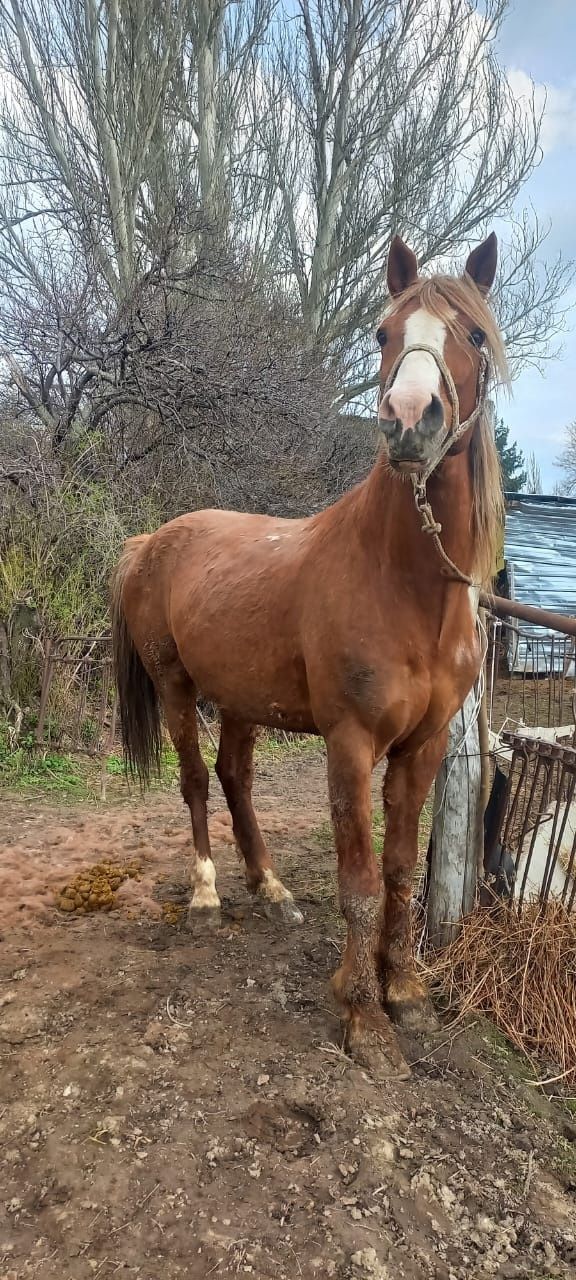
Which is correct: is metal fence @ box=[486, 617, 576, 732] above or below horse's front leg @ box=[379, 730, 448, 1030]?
below

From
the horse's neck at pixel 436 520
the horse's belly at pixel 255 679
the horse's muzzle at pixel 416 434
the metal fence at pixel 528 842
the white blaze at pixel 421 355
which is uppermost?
the white blaze at pixel 421 355

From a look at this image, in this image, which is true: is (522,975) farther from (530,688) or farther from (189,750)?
(530,688)

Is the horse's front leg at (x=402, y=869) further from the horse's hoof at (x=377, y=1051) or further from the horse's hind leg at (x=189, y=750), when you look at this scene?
the horse's hind leg at (x=189, y=750)

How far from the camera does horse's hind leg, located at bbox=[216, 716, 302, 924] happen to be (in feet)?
10.9

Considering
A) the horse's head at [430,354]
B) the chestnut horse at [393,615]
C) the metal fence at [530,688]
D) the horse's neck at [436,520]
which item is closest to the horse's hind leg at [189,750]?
the chestnut horse at [393,615]

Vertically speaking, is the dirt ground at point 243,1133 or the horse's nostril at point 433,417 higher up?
the horse's nostril at point 433,417

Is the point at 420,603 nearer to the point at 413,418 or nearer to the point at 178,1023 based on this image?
the point at 413,418

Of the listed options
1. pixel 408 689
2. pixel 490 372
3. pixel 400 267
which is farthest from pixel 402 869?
pixel 400 267

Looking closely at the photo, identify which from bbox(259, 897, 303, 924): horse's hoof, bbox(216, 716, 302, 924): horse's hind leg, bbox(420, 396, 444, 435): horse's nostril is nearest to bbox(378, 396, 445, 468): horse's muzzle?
bbox(420, 396, 444, 435): horse's nostril

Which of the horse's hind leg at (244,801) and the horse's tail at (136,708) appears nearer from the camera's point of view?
the horse's hind leg at (244,801)

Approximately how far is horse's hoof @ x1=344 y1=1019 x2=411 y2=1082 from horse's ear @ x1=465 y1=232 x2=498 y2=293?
236 cm

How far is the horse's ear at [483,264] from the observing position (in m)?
2.07

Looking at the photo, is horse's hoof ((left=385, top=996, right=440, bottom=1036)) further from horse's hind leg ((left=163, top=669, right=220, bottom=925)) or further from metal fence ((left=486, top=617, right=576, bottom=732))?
metal fence ((left=486, top=617, right=576, bottom=732))

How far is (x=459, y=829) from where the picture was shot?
2592 millimetres
